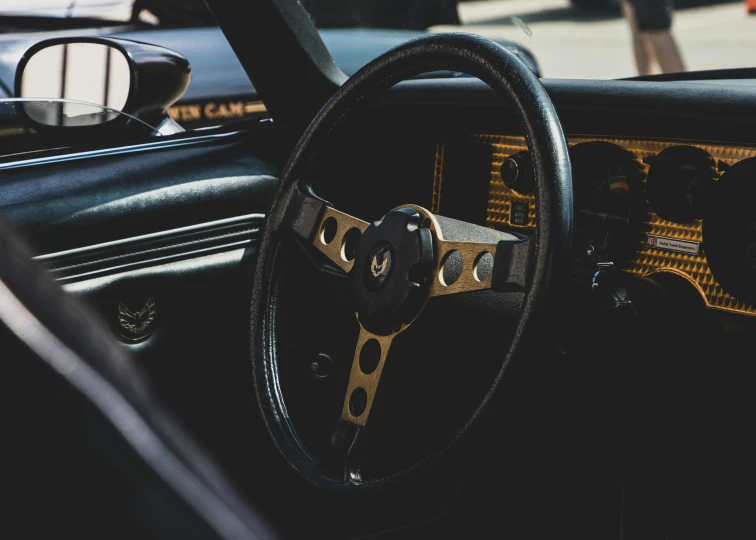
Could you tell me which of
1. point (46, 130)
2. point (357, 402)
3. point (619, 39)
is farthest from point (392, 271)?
point (619, 39)

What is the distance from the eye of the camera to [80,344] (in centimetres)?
52

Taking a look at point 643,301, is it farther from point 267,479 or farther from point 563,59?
point 563,59

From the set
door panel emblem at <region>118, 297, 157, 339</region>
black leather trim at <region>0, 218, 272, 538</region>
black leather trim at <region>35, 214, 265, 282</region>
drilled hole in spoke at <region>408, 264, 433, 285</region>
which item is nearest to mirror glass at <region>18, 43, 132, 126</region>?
black leather trim at <region>35, 214, 265, 282</region>

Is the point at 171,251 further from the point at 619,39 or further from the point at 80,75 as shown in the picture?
the point at 619,39

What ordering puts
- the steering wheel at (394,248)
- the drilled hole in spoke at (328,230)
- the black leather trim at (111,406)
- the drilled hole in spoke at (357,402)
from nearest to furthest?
the black leather trim at (111,406), the steering wheel at (394,248), the drilled hole in spoke at (357,402), the drilled hole in spoke at (328,230)

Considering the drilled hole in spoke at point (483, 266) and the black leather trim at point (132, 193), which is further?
the black leather trim at point (132, 193)

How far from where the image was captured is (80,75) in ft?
7.12

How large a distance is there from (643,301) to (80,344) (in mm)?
1452

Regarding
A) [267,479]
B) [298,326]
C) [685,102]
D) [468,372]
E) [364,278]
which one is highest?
[685,102]

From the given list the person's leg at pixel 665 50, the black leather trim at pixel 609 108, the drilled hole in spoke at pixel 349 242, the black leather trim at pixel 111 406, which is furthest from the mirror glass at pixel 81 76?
the person's leg at pixel 665 50

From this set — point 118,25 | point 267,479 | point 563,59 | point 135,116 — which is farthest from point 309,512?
point 563,59

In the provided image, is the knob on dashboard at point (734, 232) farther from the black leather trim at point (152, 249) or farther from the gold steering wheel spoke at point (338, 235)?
the black leather trim at point (152, 249)

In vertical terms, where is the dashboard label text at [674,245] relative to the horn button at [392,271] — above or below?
above

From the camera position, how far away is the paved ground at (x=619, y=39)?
30.0ft
